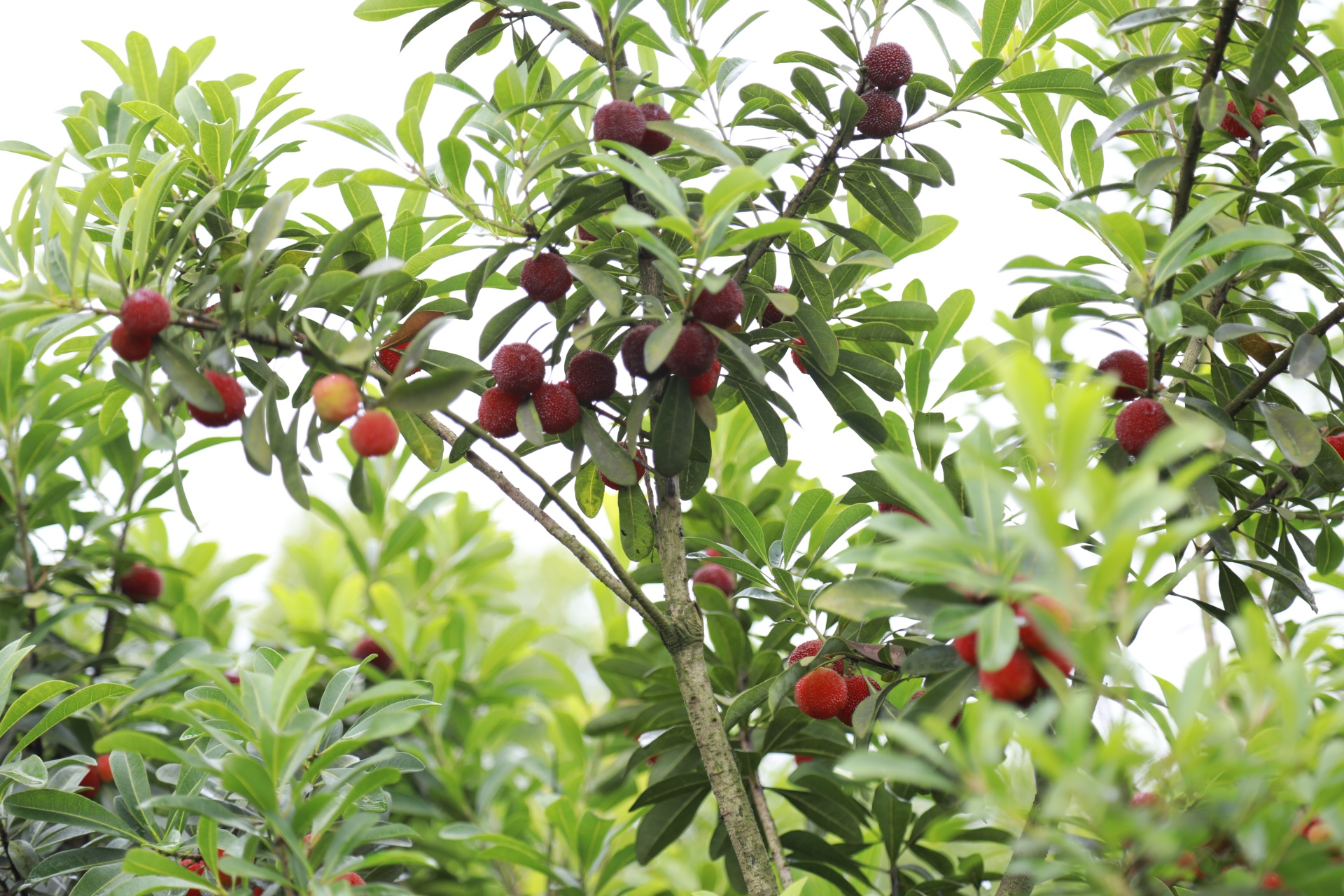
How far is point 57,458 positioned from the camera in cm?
192

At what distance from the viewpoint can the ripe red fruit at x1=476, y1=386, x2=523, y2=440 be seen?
47.7 inches

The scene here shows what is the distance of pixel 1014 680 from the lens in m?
0.81

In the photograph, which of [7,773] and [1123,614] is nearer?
[1123,614]

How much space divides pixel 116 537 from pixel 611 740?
3.77ft

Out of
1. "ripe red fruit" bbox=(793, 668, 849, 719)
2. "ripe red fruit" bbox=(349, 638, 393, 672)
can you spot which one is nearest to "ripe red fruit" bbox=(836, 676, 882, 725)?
"ripe red fruit" bbox=(793, 668, 849, 719)

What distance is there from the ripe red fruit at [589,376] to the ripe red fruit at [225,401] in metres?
0.37

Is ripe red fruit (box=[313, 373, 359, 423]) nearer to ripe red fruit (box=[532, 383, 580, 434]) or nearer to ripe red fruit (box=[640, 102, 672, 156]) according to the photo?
ripe red fruit (box=[532, 383, 580, 434])

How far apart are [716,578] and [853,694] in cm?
59

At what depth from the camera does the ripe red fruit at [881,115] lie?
1.24m

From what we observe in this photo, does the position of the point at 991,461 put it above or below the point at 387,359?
below

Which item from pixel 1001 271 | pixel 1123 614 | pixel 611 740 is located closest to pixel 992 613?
pixel 1123 614

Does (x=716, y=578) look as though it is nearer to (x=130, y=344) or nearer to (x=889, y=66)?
(x=889, y=66)

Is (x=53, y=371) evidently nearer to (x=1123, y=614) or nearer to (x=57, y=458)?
(x=57, y=458)

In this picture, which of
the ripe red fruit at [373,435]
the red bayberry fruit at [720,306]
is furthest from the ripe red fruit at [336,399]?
the red bayberry fruit at [720,306]
